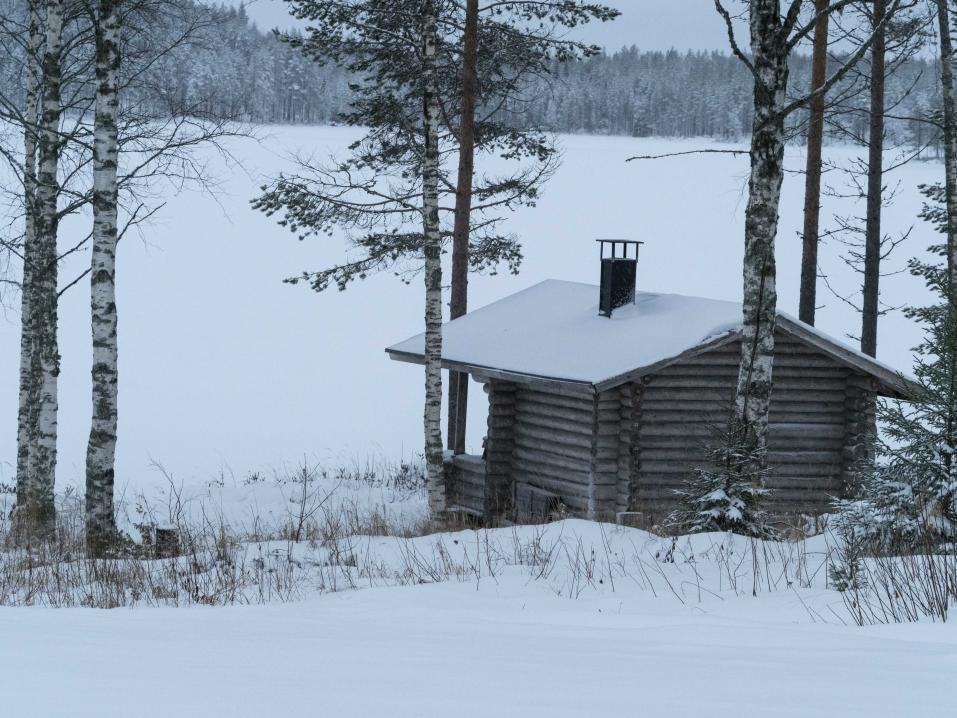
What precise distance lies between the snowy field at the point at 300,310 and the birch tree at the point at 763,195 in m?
4.02

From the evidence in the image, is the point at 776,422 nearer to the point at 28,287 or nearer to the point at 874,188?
the point at 874,188

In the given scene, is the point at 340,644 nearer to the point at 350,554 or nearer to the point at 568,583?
the point at 568,583

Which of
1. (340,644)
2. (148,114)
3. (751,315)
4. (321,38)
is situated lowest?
(340,644)

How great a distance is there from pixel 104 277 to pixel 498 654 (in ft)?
21.3

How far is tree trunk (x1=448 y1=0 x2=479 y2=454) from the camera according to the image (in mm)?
16734

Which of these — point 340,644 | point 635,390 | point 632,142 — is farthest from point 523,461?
point 632,142

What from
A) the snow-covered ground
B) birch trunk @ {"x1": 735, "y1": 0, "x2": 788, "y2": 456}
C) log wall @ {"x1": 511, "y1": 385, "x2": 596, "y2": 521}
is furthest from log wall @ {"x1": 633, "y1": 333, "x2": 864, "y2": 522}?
the snow-covered ground

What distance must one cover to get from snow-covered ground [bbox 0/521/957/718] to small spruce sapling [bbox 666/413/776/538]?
1523mm

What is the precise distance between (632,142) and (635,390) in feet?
285

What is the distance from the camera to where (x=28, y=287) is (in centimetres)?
1289

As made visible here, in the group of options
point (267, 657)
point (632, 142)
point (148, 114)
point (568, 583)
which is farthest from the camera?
point (632, 142)

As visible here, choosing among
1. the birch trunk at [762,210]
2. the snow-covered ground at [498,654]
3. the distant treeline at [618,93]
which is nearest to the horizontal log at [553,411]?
the birch trunk at [762,210]

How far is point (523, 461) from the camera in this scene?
15531mm

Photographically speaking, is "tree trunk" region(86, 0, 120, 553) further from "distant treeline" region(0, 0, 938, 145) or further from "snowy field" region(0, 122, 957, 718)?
"distant treeline" region(0, 0, 938, 145)
